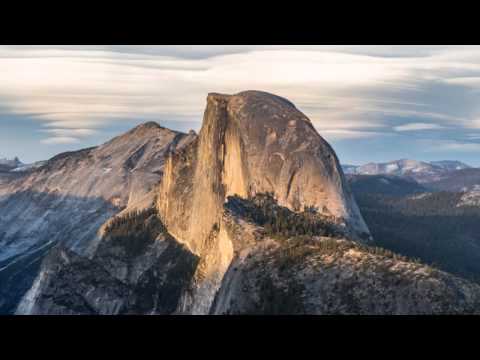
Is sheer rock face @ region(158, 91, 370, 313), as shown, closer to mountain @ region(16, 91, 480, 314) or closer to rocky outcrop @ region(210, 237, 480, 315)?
mountain @ region(16, 91, 480, 314)

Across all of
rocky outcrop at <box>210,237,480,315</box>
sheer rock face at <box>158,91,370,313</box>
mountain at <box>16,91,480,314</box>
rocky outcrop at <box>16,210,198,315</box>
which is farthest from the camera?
rocky outcrop at <box>16,210,198,315</box>

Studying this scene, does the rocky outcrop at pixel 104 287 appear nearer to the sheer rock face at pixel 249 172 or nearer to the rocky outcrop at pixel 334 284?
the sheer rock face at pixel 249 172

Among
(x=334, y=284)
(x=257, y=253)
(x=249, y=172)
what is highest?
(x=334, y=284)

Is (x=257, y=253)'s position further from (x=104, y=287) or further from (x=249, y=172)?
(x=104, y=287)

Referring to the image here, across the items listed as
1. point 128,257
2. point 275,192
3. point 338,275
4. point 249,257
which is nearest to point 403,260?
point 338,275

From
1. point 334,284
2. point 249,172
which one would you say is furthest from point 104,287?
point 334,284

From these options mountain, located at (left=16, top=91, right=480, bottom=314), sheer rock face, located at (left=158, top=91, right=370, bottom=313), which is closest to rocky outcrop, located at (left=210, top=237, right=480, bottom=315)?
mountain, located at (left=16, top=91, right=480, bottom=314)
